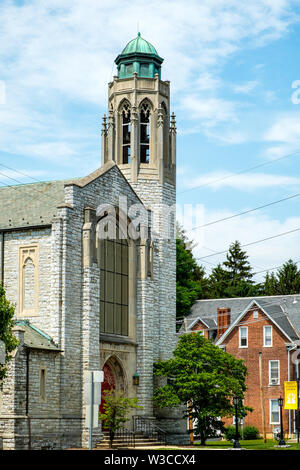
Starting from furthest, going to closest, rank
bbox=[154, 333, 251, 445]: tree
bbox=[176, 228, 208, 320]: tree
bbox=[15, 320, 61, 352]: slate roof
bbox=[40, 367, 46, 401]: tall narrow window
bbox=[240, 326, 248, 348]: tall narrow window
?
1. bbox=[176, 228, 208, 320]: tree
2. bbox=[240, 326, 248, 348]: tall narrow window
3. bbox=[154, 333, 251, 445]: tree
4. bbox=[40, 367, 46, 401]: tall narrow window
5. bbox=[15, 320, 61, 352]: slate roof

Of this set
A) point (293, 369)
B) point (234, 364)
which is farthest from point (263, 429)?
point (234, 364)

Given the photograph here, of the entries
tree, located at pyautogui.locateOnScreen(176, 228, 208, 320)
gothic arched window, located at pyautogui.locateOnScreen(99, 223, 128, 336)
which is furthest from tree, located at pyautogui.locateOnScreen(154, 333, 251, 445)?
tree, located at pyautogui.locateOnScreen(176, 228, 208, 320)

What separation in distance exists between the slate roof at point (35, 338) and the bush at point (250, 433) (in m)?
27.0

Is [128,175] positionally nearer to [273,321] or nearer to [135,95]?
[135,95]

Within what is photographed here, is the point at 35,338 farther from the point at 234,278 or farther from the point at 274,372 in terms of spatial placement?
the point at 234,278

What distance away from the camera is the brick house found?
65688 mm

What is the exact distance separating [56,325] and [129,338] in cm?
696

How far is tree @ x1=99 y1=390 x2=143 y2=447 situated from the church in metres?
1.09

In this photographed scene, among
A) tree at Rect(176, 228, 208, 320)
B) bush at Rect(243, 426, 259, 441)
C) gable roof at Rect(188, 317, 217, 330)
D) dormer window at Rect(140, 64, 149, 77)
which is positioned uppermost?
dormer window at Rect(140, 64, 149, 77)

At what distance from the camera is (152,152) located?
52.4 meters

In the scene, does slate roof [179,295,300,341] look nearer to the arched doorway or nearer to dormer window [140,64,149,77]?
dormer window [140,64,149,77]

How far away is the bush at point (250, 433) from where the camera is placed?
63438 millimetres

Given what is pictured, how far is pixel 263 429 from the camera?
212 ft

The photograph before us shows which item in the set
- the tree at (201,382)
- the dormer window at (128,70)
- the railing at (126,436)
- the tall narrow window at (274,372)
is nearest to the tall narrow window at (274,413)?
the tall narrow window at (274,372)
